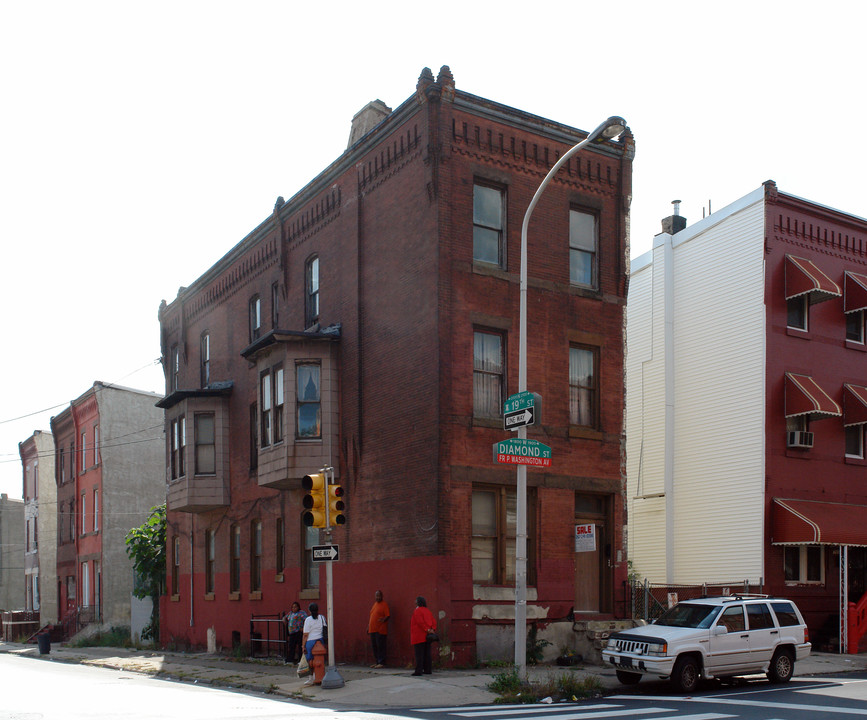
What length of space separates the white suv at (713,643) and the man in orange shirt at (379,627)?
17.7ft

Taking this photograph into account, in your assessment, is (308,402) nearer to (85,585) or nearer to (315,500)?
(315,500)

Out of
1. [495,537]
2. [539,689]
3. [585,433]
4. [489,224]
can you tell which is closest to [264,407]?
[495,537]

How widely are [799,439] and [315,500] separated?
15.9 m

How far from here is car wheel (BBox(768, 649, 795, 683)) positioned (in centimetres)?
1906

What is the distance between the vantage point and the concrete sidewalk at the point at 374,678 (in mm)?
16859

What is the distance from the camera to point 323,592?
83.1ft

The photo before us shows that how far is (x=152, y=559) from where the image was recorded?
38.3 m

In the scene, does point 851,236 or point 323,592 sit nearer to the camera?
point 323,592

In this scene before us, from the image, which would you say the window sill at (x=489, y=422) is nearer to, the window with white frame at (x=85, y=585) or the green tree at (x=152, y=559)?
the green tree at (x=152, y=559)

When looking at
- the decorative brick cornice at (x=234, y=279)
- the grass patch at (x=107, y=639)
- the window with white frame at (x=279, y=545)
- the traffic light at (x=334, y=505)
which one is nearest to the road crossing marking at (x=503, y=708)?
the traffic light at (x=334, y=505)

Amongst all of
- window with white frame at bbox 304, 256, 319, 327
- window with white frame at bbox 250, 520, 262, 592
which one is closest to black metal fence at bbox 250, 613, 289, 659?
window with white frame at bbox 250, 520, 262, 592

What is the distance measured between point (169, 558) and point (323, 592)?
44.7 ft

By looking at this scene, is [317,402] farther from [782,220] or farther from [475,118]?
[782,220]

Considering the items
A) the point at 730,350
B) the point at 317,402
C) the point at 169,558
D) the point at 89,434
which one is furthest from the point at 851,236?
the point at 89,434
